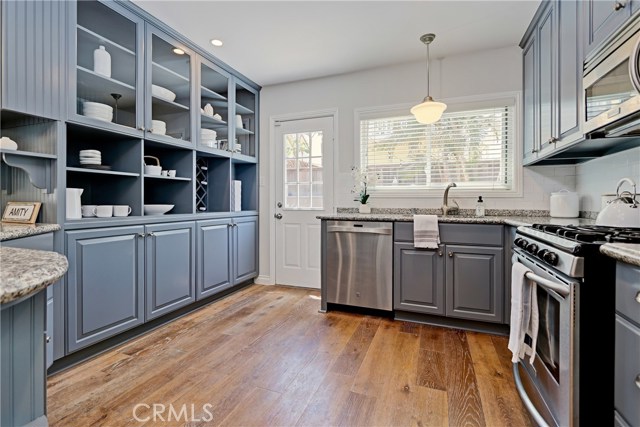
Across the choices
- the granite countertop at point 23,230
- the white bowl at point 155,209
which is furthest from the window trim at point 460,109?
the granite countertop at point 23,230

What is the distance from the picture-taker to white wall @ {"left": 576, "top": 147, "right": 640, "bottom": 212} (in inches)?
75.4

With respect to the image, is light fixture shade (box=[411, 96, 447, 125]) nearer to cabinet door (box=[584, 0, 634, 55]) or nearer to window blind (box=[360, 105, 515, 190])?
window blind (box=[360, 105, 515, 190])

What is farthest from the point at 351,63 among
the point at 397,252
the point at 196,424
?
the point at 196,424

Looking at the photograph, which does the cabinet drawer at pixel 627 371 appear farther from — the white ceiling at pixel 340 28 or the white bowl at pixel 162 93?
the white bowl at pixel 162 93

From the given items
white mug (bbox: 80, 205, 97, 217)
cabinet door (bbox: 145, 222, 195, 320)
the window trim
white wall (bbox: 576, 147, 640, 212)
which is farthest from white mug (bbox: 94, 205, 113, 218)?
white wall (bbox: 576, 147, 640, 212)

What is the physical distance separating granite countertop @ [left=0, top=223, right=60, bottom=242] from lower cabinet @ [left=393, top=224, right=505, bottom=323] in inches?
96.6

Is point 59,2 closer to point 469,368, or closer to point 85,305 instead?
point 85,305

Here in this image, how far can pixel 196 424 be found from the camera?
1.46 metres

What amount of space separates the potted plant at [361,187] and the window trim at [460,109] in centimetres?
10

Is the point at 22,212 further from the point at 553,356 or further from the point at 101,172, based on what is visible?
the point at 553,356

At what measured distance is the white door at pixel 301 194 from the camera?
372cm

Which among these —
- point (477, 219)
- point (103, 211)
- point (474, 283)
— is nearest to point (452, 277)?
point (474, 283)

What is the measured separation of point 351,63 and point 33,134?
9.17 feet

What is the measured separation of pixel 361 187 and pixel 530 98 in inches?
68.4
